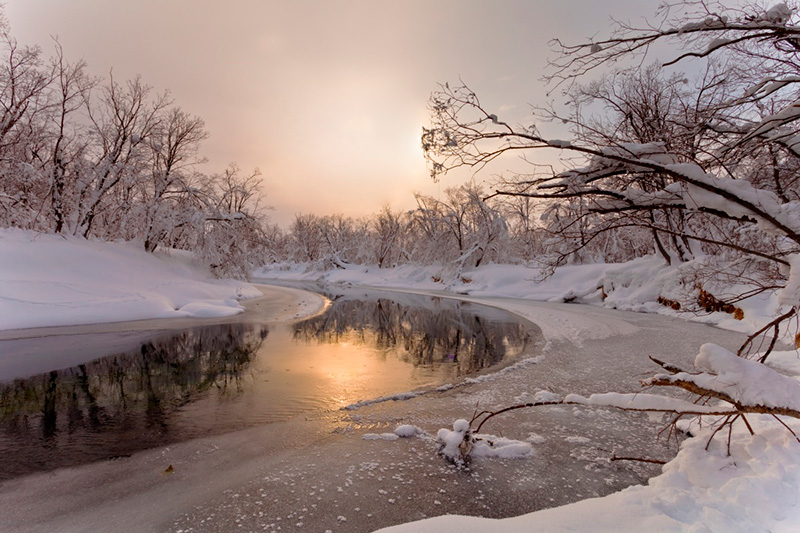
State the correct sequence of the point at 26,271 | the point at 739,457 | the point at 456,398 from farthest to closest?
the point at 26,271
the point at 456,398
the point at 739,457

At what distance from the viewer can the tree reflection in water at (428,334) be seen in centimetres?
973

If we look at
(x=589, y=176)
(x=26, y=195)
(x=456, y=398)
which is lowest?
(x=456, y=398)

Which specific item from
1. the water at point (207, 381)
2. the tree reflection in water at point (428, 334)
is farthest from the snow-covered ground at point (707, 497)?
the tree reflection in water at point (428, 334)

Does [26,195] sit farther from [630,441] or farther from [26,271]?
[630,441]

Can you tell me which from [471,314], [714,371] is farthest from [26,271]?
[714,371]

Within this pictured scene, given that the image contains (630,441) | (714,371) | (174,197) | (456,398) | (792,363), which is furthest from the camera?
(174,197)

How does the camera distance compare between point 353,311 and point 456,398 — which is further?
point 353,311

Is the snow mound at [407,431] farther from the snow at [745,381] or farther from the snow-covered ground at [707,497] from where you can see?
the snow at [745,381]

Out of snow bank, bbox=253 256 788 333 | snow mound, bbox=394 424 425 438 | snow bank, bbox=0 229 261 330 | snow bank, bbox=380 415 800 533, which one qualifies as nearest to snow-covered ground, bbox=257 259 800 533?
snow bank, bbox=380 415 800 533

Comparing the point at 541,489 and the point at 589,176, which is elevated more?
the point at 589,176

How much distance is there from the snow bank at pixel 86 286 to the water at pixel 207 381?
320cm

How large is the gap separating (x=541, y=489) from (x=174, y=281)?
1985cm

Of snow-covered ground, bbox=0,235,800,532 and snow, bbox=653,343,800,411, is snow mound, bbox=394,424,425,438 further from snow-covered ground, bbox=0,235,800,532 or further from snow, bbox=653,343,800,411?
snow, bbox=653,343,800,411

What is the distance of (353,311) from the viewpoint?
19891mm
